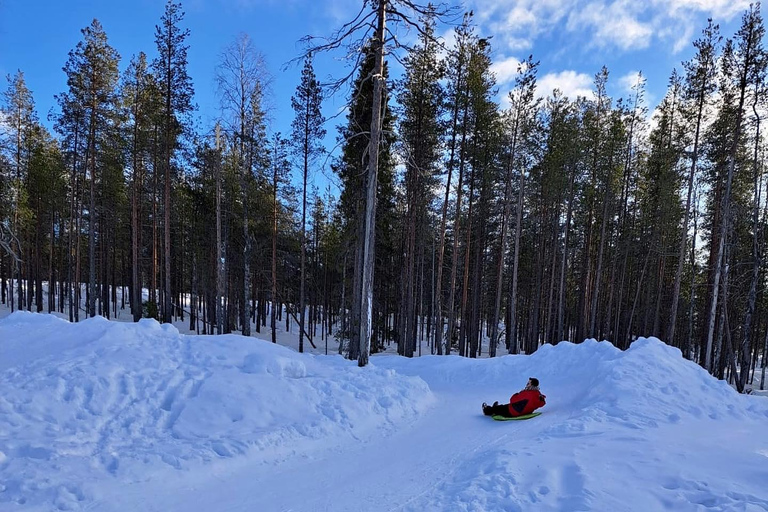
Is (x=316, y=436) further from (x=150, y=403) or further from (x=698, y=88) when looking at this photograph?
(x=698, y=88)

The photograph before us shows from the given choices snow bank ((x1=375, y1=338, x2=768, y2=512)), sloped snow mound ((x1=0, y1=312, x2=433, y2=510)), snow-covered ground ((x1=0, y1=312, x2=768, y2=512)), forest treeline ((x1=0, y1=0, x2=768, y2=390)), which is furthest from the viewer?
forest treeline ((x1=0, y1=0, x2=768, y2=390))

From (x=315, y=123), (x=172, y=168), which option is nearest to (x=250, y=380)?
(x=315, y=123)

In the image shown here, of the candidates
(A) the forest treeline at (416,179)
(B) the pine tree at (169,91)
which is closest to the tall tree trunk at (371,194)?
(A) the forest treeline at (416,179)

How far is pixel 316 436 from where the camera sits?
616 centimetres

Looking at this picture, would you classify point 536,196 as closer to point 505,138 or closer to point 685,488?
point 505,138

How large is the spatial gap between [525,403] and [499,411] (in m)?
0.56

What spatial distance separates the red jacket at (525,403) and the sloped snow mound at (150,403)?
207 cm

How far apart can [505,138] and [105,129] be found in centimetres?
2006

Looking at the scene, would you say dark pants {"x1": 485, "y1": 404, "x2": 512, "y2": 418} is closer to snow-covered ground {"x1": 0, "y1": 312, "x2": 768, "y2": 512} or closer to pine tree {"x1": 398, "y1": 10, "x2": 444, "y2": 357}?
snow-covered ground {"x1": 0, "y1": 312, "x2": 768, "y2": 512}

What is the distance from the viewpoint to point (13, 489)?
3.75 metres

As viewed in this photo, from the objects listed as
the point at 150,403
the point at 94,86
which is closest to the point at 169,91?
the point at 94,86

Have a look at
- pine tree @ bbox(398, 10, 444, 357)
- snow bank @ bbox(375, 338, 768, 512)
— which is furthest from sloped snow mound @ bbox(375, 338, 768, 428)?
pine tree @ bbox(398, 10, 444, 357)

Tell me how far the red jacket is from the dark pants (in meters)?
0.09

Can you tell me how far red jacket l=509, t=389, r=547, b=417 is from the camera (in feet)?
25.5
